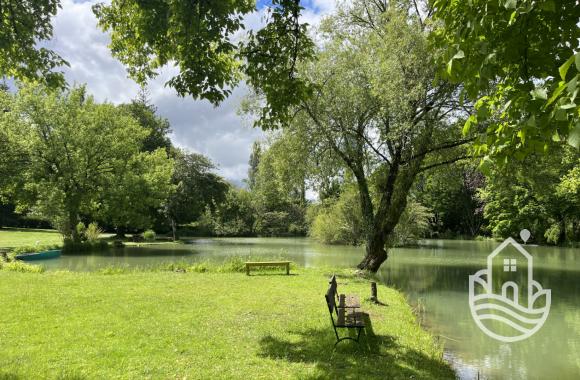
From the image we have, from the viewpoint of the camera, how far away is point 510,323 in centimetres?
1005

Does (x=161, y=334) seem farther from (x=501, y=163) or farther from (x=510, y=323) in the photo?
(x=510, y=323)

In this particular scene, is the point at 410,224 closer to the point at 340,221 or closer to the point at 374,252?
the point at 340,221

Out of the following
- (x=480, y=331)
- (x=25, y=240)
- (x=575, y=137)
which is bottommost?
(x=480, y=331)

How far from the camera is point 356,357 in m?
6.16

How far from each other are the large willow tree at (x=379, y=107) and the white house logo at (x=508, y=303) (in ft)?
13.5

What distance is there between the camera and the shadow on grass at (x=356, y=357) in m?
5.55

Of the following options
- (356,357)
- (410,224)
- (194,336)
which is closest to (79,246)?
(410,224)

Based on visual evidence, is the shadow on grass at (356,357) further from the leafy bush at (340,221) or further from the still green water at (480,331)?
the leafy bush at (340,221)

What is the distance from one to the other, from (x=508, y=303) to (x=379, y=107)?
7.66 meters

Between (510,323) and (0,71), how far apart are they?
11.2m

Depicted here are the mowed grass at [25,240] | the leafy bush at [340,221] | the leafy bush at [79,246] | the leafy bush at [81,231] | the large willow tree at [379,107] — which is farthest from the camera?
the leafy bush at [81,231]

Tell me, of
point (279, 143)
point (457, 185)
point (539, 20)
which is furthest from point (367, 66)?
point (539, 20)

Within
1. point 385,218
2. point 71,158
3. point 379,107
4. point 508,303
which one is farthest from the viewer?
point 71,158

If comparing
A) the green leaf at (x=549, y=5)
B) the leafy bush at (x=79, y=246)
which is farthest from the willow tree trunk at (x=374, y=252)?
the leafy bush at (x=79, y=246)
